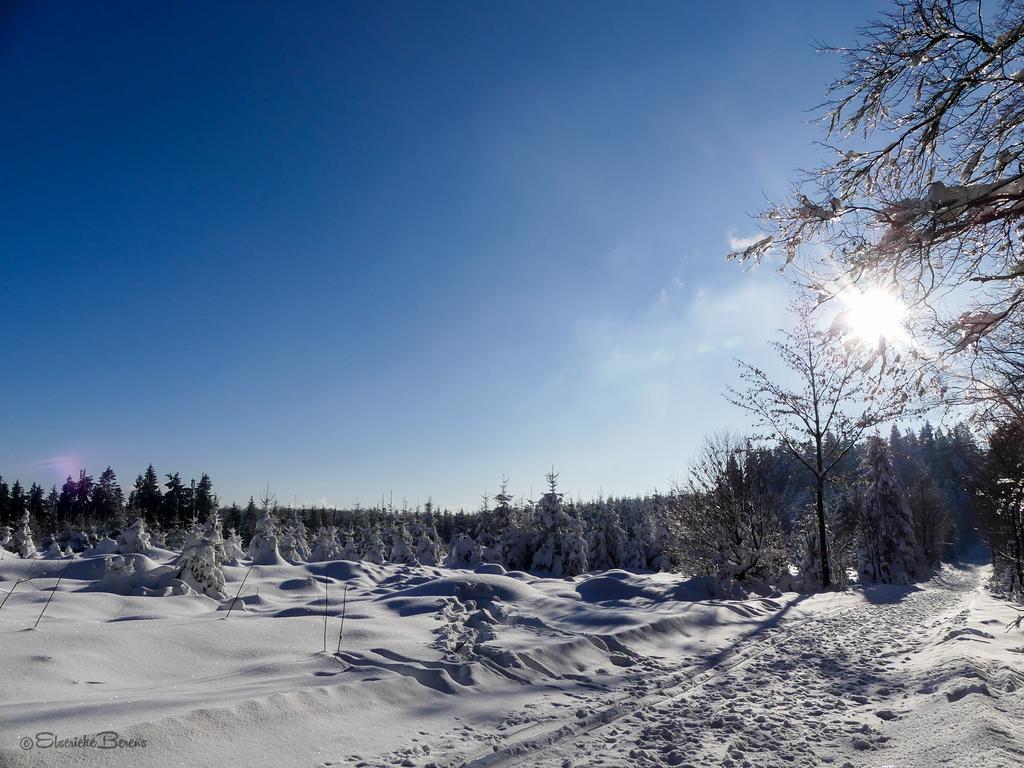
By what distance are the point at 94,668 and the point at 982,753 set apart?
7754 mm

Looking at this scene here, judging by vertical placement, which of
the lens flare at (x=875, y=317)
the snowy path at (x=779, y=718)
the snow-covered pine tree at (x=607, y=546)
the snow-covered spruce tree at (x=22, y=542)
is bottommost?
the snow-covered pine tree at (x=607, y=546)

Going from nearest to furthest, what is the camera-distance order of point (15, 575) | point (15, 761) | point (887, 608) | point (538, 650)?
point (15, 761)
point (538, 650)
point (887, 608)
point (15, 575)

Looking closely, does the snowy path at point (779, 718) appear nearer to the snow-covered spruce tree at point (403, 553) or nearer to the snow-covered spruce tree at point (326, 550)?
the snow-covered spruce tree at point (403, 553)

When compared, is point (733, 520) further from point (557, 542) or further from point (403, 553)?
point (403, 553)

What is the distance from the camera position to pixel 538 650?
6.75 meters

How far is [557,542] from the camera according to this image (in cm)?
3256

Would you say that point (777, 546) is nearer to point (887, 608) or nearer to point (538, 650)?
point (887, 608)

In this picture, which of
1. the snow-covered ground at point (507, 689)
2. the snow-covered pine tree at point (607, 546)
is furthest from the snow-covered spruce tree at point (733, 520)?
the snow-covered pine tree at point (607, 546)

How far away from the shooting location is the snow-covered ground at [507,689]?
3916mm

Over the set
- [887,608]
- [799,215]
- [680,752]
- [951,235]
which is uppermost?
[799,215]

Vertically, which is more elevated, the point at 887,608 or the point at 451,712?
the point at 451,712

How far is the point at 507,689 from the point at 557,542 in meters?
27.7

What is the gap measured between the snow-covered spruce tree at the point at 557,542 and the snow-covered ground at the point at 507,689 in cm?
2234

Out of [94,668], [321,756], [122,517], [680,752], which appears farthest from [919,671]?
[122,517]
